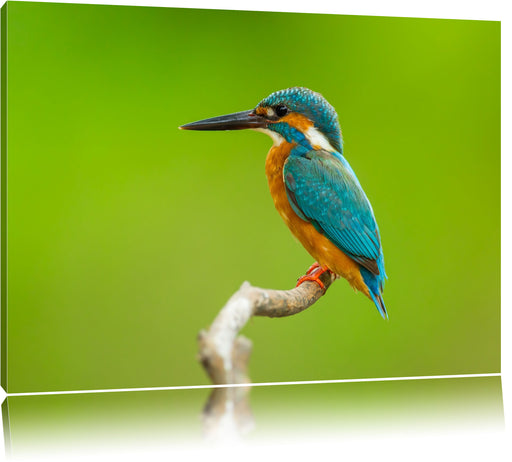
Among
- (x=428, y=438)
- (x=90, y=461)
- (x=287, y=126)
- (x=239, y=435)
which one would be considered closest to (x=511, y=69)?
(x=287, y=126)

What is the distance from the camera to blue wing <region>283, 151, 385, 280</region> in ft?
13.3

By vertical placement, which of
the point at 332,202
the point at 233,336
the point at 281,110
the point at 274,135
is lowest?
the point at 233,336

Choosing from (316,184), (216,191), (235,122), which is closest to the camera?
(316,184)

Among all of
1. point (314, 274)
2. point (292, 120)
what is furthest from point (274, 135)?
point (314, 274)

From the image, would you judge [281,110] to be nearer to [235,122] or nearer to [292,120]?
[292,120]

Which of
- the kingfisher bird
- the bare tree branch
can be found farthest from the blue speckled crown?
the bare tree branch

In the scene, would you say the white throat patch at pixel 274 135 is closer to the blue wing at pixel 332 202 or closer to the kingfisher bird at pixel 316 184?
the kingfisher bird at pixel 316 184

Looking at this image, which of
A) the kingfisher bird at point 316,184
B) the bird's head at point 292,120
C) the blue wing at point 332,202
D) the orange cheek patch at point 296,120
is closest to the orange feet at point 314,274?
the kingfisher bird at point 316,184

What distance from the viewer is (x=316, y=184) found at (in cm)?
405

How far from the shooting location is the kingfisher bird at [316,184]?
4070 millimetres

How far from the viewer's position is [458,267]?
15.5 feet

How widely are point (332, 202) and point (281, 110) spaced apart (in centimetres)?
55

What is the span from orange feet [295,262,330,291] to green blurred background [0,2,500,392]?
8 centimetres

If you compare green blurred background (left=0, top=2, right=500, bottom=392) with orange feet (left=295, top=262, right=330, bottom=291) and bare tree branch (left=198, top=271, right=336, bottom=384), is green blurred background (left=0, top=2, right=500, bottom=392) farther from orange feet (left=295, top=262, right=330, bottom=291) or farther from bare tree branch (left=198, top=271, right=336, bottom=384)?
bare tree branch (left=198, top=271, right=336, bottom=384)
